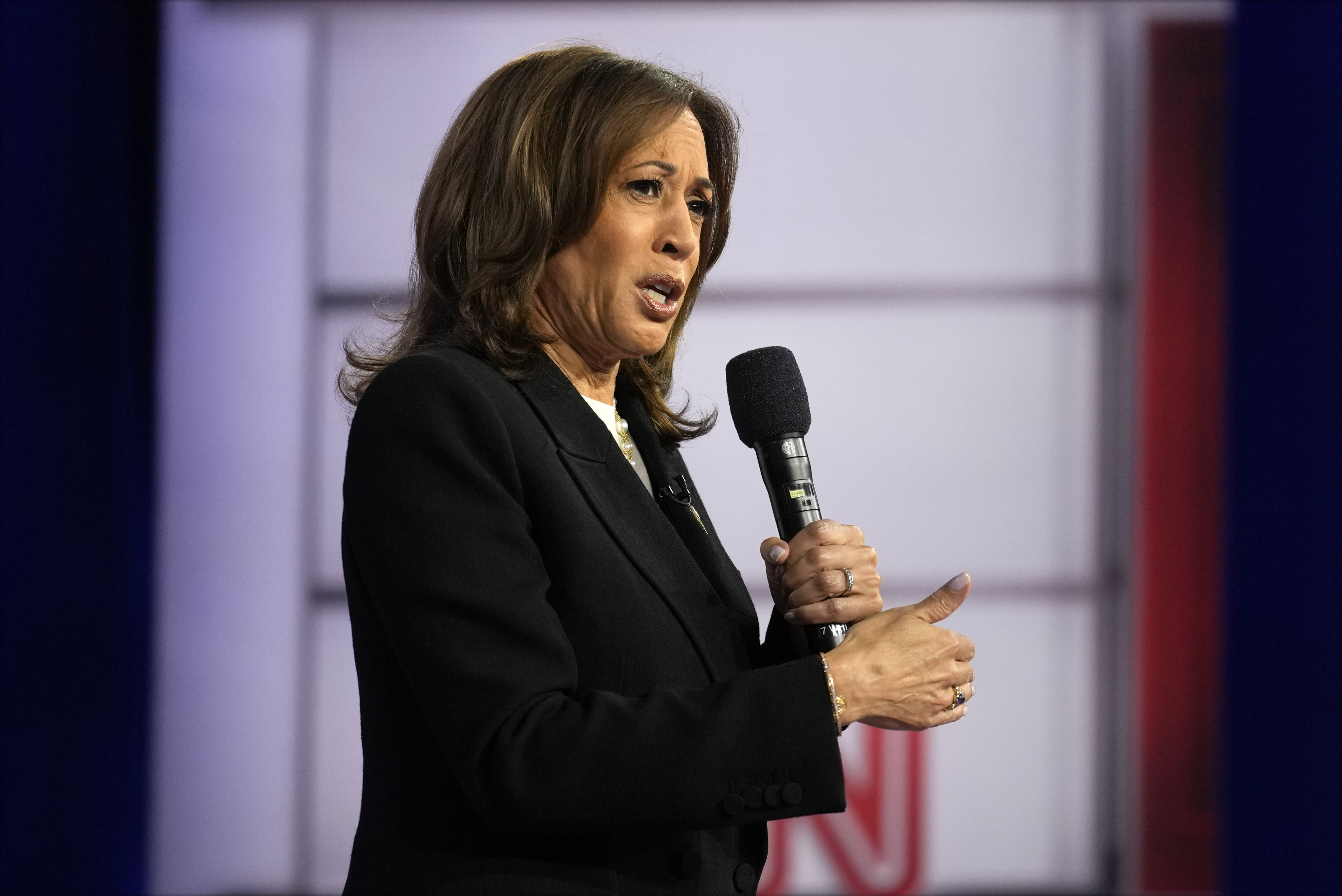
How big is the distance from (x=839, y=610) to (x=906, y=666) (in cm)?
10

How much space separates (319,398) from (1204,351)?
8.01ft

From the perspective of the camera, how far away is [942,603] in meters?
1.07

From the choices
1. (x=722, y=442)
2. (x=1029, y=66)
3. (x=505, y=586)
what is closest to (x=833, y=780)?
(x=505, y=586)

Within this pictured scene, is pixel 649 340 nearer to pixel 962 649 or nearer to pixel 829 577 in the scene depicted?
pixel 829 577

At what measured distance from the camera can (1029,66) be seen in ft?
10.5

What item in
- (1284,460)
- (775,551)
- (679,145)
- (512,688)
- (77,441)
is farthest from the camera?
(1284,460)

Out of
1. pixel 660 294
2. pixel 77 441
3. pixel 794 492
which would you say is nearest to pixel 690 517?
pixel 794 492

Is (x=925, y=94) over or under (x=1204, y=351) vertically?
over

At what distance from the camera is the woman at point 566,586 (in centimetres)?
94

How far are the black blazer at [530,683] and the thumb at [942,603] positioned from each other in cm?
13

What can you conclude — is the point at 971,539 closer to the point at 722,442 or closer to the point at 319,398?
the point at 722,442

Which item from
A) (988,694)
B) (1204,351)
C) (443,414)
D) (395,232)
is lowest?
(988,694)

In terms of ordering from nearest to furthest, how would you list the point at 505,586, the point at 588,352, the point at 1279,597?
the point at 505,586 < the point at 588,352 < the point at 1279,597

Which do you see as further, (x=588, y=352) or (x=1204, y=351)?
(x=1204, y=351)
